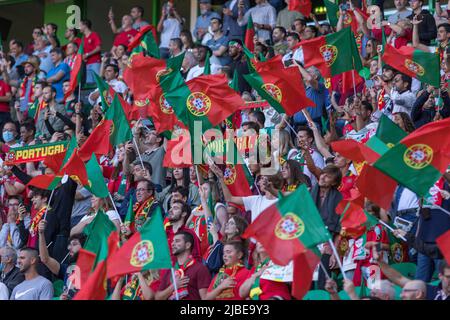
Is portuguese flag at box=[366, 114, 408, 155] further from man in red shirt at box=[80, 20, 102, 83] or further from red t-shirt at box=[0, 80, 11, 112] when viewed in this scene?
red t-shirt at box=[0, 80, 11, 112]

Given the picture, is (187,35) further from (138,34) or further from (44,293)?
(44,293)

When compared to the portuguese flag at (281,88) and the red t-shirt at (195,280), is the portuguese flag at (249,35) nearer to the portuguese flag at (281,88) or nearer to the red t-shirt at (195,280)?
the portuguese flag at (281,88)

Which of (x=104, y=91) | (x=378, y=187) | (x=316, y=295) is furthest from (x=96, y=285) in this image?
(x=104, y=91)

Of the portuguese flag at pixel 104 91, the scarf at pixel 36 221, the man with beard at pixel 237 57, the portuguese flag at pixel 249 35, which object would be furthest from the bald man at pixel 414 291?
the portuguese flag at pixel 249 35

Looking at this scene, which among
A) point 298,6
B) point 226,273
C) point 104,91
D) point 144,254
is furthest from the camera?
point 298,6

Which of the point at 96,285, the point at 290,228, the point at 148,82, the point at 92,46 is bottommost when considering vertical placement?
the point at 96,285

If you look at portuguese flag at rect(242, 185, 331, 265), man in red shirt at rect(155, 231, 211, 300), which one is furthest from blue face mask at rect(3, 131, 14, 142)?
portuguese flag at rect(242, 185, 331, 265)

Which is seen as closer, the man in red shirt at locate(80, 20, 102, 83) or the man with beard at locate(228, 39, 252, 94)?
the man with beard at locate(228, 39, 252, 94)

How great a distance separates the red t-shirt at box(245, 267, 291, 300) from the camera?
9.54 meters

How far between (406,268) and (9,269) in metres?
4.42

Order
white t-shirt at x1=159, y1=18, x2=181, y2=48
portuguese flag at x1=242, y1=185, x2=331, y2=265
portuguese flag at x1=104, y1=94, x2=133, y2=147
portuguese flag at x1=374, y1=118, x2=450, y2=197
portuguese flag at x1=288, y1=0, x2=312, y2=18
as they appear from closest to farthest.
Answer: portuguese flag at x1=242, y1=185, x2=331, y2=265
portuguese flag at x1=374, y1=118, x2=450, y2=197
portuguese flag at x1=104, y1=94, x2=133, y2=147
portuguese flag at x1=288, y1=0, x2=312, y2=18
white t-shirt at x1=159, y1=18, x2=181, y2=48

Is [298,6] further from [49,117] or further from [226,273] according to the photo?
[226,273]

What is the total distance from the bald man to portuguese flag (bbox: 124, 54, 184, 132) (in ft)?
16.9

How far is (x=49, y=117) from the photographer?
16.2m
